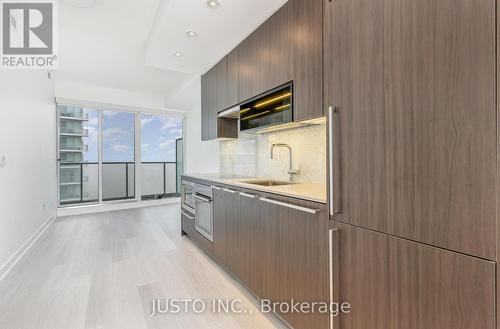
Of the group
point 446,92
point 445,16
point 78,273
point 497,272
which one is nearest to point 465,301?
point 497,272

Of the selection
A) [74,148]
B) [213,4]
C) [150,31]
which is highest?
[150,31]

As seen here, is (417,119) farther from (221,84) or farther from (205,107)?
(205,107)

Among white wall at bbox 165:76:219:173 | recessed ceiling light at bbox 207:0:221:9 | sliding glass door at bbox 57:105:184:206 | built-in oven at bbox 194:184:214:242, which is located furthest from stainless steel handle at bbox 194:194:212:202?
sliding glass door at bbox 57:105:184:206

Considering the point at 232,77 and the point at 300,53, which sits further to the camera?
the point at 232,77

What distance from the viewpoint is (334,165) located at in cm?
123

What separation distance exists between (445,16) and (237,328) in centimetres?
200

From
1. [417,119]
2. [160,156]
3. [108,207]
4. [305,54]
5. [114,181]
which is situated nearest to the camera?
[417,119]

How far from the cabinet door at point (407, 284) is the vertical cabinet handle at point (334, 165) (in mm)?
109

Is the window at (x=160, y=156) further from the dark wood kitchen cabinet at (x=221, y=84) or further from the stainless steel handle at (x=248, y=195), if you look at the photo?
the stainless steel handle at (x=248, y=195)

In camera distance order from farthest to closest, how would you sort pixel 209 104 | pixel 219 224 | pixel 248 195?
pixel 209 104 < pixel 219 224 < pixel 248 195

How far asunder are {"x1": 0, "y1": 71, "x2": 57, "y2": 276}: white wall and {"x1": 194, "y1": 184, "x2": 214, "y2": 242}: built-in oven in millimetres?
1920

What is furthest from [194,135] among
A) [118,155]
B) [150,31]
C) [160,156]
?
[150,31]

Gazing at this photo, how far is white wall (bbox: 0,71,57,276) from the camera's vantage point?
8.31 ft

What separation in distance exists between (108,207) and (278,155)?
4715mm
